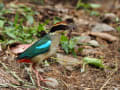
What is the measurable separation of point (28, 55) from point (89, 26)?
3222 millimetres

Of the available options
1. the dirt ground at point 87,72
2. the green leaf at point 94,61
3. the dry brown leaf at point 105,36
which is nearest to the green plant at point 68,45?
the dirt ground at point 87,72

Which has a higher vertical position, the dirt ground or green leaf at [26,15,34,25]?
green leaf at [26,15,34,25]

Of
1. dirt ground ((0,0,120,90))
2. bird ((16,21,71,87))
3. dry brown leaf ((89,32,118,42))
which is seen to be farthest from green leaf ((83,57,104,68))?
dry brown leaf ((89,32,118,42))

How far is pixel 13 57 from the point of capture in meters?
4.49

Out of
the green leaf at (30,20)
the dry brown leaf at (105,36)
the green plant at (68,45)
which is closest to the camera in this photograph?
the green plant at (68,45)

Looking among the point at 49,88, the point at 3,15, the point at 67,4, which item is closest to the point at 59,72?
the point at 49,88

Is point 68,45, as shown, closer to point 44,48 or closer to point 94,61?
point 94,61

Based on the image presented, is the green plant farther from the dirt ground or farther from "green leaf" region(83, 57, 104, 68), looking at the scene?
"green leaf" region(83, 57, 104, 68)

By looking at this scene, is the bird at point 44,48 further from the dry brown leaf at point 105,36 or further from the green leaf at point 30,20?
the dry brown leaf at point 105,36

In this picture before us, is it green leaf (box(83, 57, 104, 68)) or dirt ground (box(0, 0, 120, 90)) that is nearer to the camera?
dirt ground (box(0, 0, 120, 90))

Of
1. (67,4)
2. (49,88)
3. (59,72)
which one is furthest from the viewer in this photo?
(67,4)

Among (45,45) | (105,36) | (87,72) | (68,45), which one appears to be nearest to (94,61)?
(87,72)

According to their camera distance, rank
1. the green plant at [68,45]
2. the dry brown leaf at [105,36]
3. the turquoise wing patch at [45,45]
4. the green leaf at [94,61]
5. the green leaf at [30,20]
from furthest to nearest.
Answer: the dry brown leaf at [105,36] < the green leaf at [30,20] < the green plant at [68,45] < the green leaf at [94,61] < the turquoise wing patch at [45,45]

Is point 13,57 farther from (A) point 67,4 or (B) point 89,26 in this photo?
(A) point 67,4
